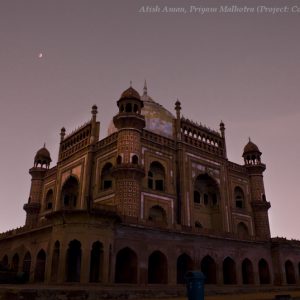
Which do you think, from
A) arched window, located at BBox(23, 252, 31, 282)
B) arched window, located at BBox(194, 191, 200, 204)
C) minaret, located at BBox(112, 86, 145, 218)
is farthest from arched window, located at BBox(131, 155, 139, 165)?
arched window, located at BBox(23, 252, 31, 282)

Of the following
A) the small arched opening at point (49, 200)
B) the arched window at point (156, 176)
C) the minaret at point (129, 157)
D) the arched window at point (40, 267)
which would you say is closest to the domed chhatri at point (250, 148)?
the arched window at point (156, 176)

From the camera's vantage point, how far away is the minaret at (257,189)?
116 ft

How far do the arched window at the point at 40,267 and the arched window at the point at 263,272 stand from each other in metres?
17.6

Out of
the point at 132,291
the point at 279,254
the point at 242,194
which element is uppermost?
the point at 242,194

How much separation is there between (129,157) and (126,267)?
8452mm

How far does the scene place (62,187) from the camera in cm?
3428

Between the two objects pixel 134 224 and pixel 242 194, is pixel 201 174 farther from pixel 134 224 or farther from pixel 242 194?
pixel 134 224

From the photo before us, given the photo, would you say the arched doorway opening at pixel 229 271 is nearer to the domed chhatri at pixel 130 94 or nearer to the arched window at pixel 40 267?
the arched window at pixel 40 267

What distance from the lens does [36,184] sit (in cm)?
3775

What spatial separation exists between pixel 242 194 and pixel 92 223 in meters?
A: 21.4

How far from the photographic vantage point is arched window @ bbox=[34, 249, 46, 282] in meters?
22.0

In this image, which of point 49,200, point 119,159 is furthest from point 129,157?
point 49,200

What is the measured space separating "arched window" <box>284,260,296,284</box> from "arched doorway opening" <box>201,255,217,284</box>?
28.2 feet

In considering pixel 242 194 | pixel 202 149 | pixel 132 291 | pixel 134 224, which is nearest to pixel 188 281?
pixel 132 291
